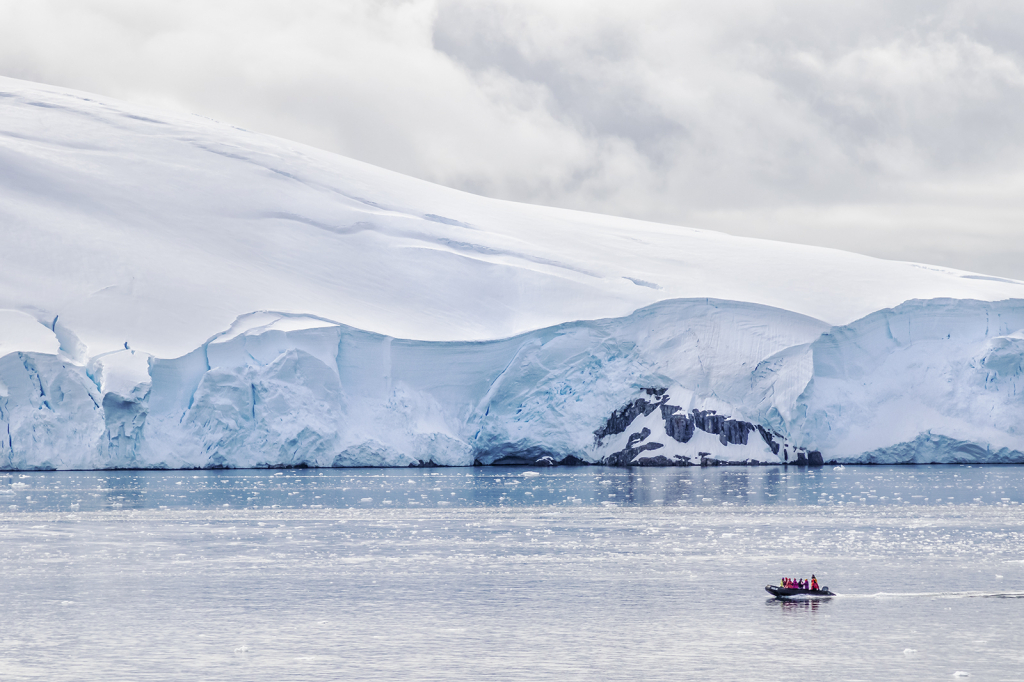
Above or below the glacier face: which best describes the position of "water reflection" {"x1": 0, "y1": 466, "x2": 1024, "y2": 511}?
below

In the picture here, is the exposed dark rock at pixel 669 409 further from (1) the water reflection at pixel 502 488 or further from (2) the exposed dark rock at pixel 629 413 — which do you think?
(1) the water reflection at pixel 502 488

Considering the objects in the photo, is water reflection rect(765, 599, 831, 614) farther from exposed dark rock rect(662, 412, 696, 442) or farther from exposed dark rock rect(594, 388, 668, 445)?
exposed dark rock rect(662, 412, 696, 442)

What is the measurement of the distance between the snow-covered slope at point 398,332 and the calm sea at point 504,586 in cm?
506

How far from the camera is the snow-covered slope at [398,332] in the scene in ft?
126

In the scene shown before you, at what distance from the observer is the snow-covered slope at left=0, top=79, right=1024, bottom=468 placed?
126 feet

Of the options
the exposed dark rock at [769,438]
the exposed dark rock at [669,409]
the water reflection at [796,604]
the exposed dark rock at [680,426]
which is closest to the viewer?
the water reflection at [796,604]

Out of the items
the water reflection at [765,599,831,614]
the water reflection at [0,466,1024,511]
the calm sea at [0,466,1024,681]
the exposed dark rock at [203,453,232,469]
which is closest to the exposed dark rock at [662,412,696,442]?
the water reflection at [0,466,1024,511]

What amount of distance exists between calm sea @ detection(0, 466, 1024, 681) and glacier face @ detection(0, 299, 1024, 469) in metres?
5.13

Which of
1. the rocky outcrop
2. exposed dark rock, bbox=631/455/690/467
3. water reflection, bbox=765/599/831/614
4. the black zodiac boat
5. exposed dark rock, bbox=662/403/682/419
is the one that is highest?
exposed dark rock, bbox=662/403/682/419

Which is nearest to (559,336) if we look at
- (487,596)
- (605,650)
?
(487,596)

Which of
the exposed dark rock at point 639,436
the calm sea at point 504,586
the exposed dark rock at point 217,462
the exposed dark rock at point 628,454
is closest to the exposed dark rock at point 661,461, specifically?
the exposed dark rock at point 628,454

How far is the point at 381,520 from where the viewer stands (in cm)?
2716

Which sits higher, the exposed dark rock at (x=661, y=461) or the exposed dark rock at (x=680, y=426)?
the exposed dark rock at (x=680, y=426)

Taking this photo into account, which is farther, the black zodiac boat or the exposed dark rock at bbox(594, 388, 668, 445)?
the exposed dark rock at bbox(594, 388, 668, 445)
